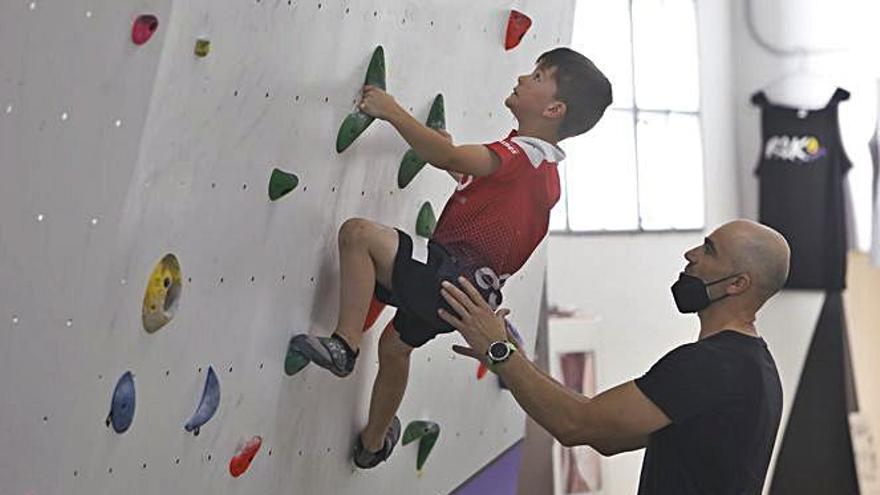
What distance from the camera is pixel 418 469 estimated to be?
2.62m

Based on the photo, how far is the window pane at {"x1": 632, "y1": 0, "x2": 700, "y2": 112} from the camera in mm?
5375

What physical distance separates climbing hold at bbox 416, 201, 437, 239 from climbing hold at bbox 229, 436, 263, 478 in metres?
0.55

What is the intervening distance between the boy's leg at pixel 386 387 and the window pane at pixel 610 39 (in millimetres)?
3054

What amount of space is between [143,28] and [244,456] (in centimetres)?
79

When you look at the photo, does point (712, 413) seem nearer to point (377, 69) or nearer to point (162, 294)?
point (377, 69)

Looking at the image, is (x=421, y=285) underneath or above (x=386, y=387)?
above

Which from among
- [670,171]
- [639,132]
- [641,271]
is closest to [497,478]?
[641,271]

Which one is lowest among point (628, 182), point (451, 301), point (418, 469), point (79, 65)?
point (418, 469)

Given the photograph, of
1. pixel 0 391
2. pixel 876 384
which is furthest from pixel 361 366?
pixel 876 384

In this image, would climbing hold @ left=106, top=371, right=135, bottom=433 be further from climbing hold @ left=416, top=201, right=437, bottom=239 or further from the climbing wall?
climbing hold @ left=416, top=201, right=437, bottom=239

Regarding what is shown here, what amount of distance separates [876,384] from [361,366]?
381cm

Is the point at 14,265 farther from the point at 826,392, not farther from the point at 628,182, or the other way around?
the point at 826,392

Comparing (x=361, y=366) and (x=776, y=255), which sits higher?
(x=776, y=255)

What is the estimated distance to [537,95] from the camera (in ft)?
6.86
